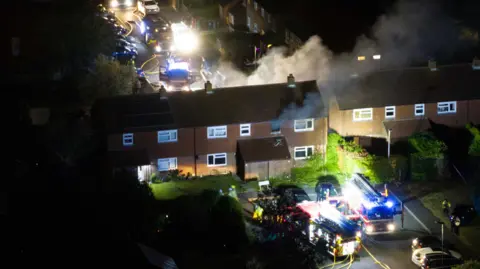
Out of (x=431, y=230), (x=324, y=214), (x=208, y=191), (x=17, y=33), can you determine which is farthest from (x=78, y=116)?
(x=431, y=230)

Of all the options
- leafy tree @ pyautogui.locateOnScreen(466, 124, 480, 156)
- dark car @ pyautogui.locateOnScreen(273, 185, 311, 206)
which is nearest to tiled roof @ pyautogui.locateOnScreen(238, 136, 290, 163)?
dark car @ pyautogui.locateOnScreen(273, 185, 311, 206)

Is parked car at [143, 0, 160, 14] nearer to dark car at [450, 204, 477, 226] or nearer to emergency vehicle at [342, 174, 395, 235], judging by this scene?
emergency vehicle at [342, 174, 395, 235]

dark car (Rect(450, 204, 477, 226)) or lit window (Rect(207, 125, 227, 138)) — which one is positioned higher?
lit window (Rect(207, 125, 227, 138))

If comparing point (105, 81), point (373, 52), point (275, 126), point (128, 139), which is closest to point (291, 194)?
point (275, 126)

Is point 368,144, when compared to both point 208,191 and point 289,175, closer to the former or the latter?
point 289,175

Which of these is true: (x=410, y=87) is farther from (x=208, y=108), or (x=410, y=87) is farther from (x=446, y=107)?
(x=208, y=108)

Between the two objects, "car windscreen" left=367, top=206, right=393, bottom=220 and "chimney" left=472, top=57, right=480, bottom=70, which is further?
"chimney" left=472, top=57, right=480, bottom=70
